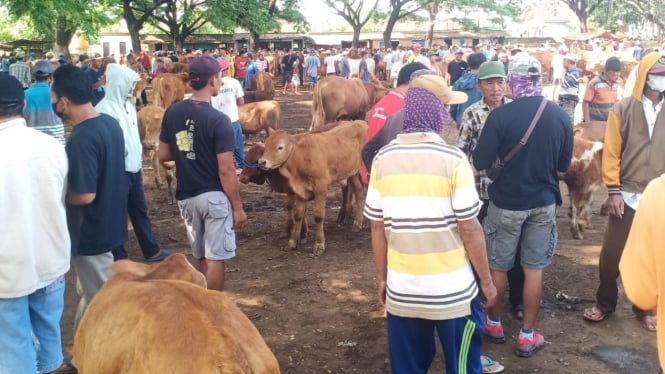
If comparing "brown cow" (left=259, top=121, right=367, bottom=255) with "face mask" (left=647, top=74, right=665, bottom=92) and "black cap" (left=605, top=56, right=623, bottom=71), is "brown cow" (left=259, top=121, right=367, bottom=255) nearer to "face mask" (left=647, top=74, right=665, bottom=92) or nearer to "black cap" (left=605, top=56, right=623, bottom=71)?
"face mask" (left=647, top=74, right=665, bottom=92)

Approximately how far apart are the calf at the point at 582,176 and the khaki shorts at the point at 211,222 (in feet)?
14.3

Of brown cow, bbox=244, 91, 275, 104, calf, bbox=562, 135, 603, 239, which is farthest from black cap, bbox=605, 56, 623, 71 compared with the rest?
brown cow, bbox=244, 91, 275, 104

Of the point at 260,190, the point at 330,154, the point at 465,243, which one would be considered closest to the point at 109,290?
the point at 465,243

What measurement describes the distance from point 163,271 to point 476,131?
9.15ft

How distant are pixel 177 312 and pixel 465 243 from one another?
144cm

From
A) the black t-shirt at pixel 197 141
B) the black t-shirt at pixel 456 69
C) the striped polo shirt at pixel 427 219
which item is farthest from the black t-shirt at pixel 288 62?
the striped polo shirt at pixel 427 219

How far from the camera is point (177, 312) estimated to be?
234 cm

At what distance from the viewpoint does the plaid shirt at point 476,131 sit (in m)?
4.67

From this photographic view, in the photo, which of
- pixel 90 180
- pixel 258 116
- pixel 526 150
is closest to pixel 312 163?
pixel 526 150

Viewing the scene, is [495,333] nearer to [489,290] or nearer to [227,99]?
[489,290]

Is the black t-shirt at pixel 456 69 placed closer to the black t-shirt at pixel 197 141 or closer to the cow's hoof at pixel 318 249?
the cow's hoof at pixel 318 249

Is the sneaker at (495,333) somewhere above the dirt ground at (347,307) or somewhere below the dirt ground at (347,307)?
above

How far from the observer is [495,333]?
473 cm

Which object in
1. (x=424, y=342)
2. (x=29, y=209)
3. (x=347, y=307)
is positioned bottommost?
(x=347, y=307)
